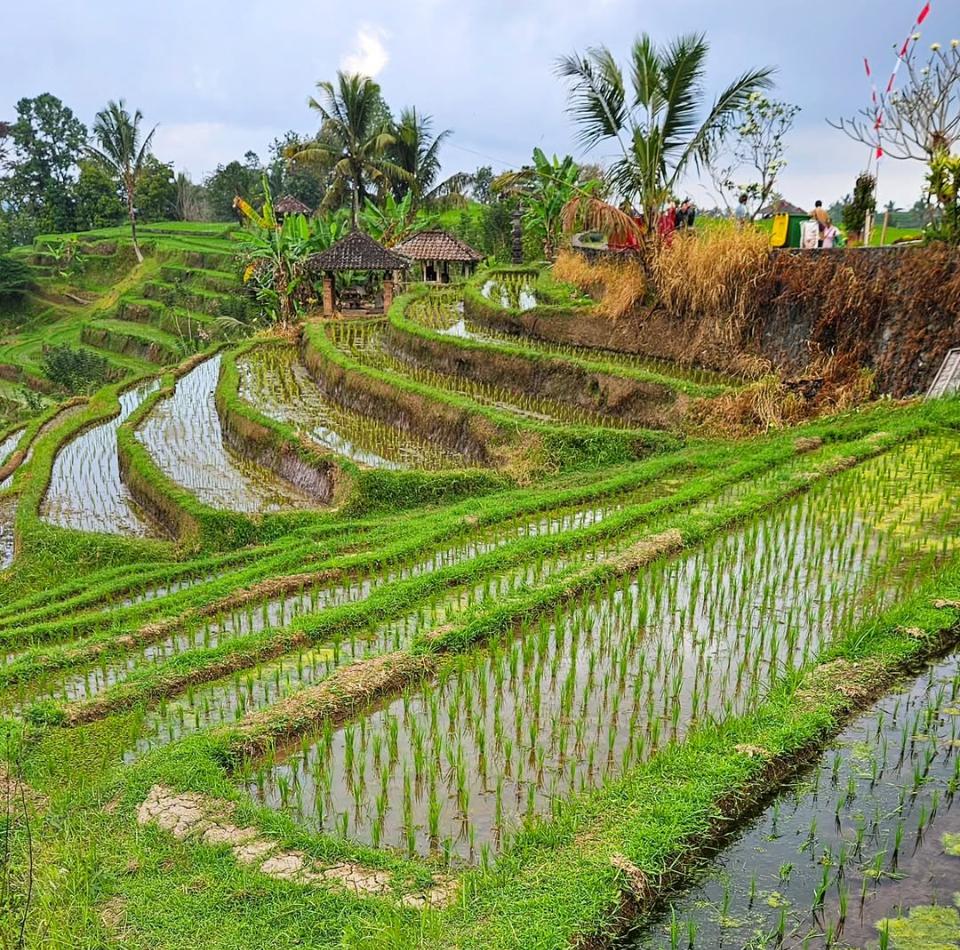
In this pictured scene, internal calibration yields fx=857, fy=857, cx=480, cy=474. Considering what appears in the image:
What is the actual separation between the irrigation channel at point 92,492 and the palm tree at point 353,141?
1211 centimetres

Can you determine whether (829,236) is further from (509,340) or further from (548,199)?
(548,199)

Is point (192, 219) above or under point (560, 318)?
above

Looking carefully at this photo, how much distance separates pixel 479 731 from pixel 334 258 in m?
15.4

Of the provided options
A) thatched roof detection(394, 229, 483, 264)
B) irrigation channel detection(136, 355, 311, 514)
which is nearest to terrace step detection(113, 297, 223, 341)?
thatched roof detection(394, 229, 483, 264)

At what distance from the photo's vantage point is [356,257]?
18.2 m

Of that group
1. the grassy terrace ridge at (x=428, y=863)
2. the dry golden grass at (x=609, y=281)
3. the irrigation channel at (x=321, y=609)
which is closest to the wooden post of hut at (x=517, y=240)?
the dry golden grass at (x=609, y=281)

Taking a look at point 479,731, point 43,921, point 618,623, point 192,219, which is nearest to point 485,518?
point 618,623

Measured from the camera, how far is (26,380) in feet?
81.6

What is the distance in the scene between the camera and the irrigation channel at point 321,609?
5055 mm

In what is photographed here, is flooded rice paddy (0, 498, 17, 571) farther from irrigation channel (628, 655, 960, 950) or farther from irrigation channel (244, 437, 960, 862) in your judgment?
irrigation channel (628, 655, 960, 950)

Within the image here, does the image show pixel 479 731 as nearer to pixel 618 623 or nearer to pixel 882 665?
pixel 618 623

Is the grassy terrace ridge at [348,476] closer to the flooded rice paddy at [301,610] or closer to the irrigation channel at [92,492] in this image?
the flooded rice paddy at [301,610]

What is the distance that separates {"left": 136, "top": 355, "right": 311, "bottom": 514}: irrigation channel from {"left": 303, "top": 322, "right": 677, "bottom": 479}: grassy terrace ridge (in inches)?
81.7

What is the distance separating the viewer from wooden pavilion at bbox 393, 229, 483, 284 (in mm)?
22672
